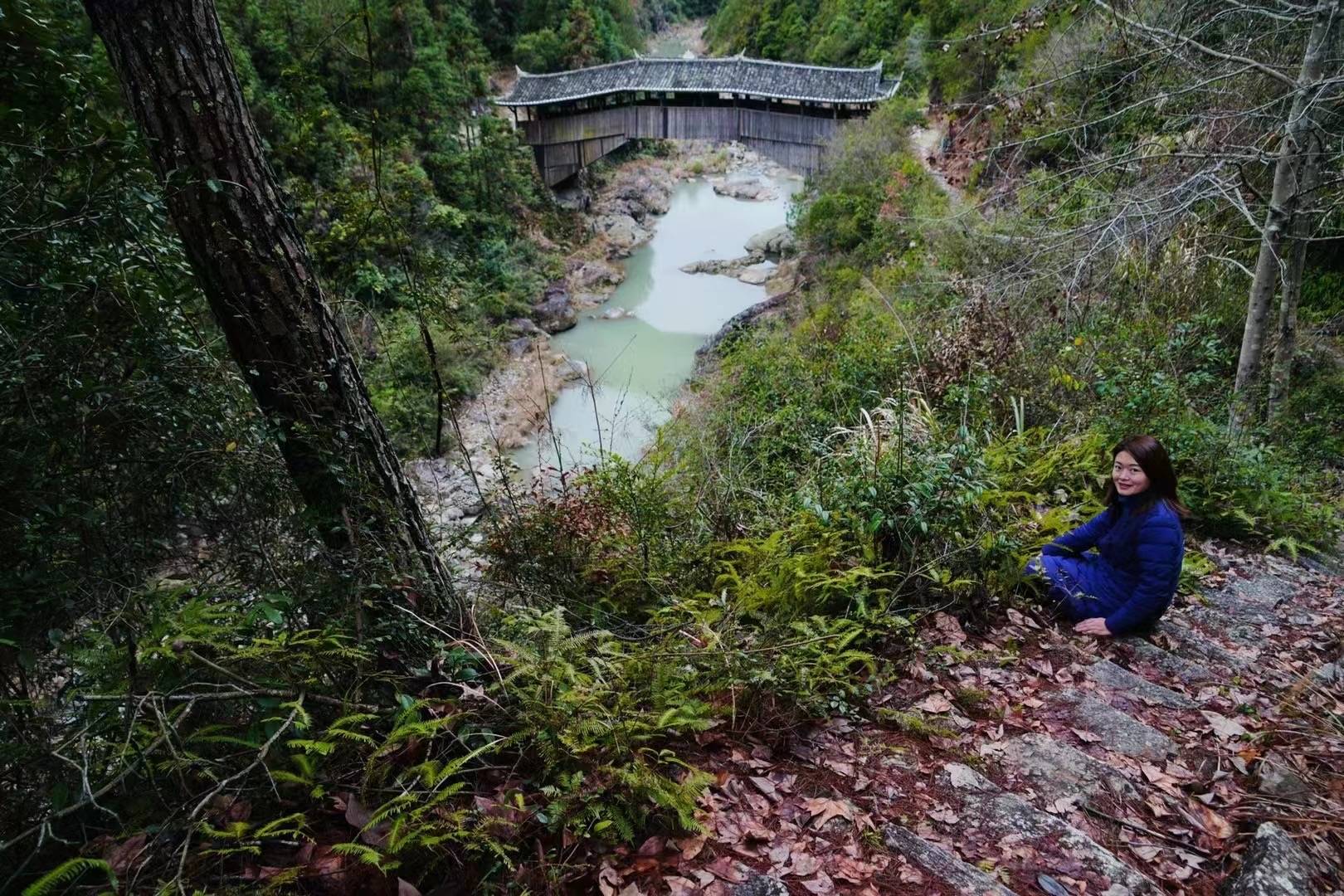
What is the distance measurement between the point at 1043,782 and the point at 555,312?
17.1 metres

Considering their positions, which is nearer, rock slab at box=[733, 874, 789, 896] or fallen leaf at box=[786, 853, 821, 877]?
rock slab at box=[733, 874, 789, 896]

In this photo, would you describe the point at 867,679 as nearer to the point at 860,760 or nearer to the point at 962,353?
the point at 860,760

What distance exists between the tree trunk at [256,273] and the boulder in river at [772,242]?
20.6 metres

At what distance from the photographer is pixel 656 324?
1900 cm

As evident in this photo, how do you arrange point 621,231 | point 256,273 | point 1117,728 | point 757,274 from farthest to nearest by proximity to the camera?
point 621,231
point 757,274
point 1117,728
point 256,273

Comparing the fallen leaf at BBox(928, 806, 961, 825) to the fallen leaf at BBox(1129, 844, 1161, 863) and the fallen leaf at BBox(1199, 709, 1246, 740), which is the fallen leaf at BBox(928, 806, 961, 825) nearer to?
the fallen leaf at BBox(1129, 844, 1161, 863)

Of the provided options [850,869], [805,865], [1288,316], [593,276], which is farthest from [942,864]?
[593,276]

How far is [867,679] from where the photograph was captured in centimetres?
257

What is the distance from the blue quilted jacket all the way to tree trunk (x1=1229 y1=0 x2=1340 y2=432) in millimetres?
2557

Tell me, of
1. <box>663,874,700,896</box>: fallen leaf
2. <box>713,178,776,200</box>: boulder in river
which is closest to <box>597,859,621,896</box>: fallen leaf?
<box>663,874,700,896</box>: fallen leaf

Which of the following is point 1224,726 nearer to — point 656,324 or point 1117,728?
point 1117,728

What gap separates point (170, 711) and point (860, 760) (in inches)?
76.4

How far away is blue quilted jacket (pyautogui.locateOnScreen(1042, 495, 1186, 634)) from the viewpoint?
2.84 m

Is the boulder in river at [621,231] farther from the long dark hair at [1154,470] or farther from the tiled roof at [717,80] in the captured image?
the long dark hair at [1154,470]
